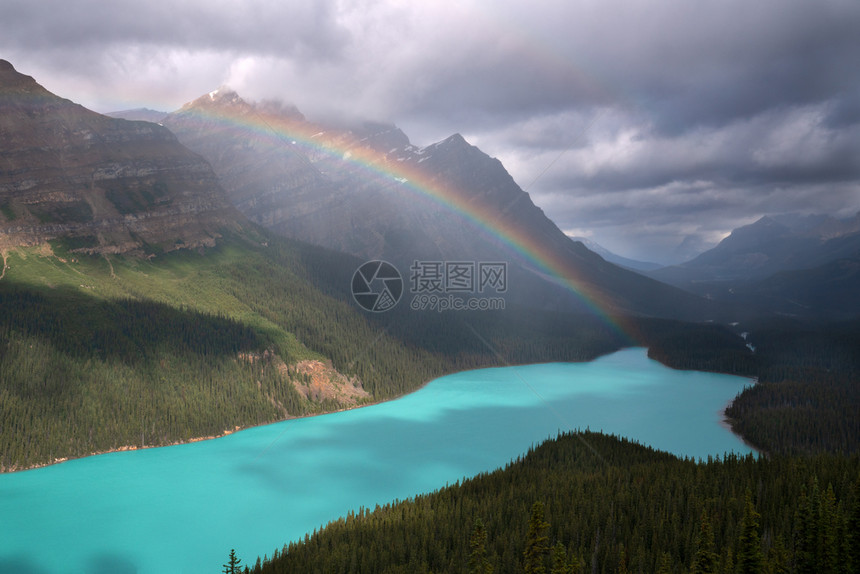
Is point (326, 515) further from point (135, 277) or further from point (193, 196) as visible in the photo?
point (193, 196)

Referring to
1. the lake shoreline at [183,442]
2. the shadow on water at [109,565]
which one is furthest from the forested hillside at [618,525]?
the lake shoreline at [183,442]

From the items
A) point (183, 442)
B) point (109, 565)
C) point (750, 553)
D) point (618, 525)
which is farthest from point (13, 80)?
point (750, 553)

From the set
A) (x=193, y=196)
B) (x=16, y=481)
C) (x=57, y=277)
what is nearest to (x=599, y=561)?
(x=16, y=481)

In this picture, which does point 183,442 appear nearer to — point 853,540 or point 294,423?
point 294,423

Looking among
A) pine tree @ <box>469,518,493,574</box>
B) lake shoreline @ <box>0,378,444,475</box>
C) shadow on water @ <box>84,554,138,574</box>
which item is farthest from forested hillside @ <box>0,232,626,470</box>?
pine tree @ <box>469,518,493,574</box>

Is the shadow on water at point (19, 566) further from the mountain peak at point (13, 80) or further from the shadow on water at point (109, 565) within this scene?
the mountain peak at point (13, 80)

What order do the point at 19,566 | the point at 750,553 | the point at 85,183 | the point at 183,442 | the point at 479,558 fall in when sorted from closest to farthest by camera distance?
the point at 750,553
the point at 479,558
the point at 19,566
the point at 183,442
the point at 85,183
